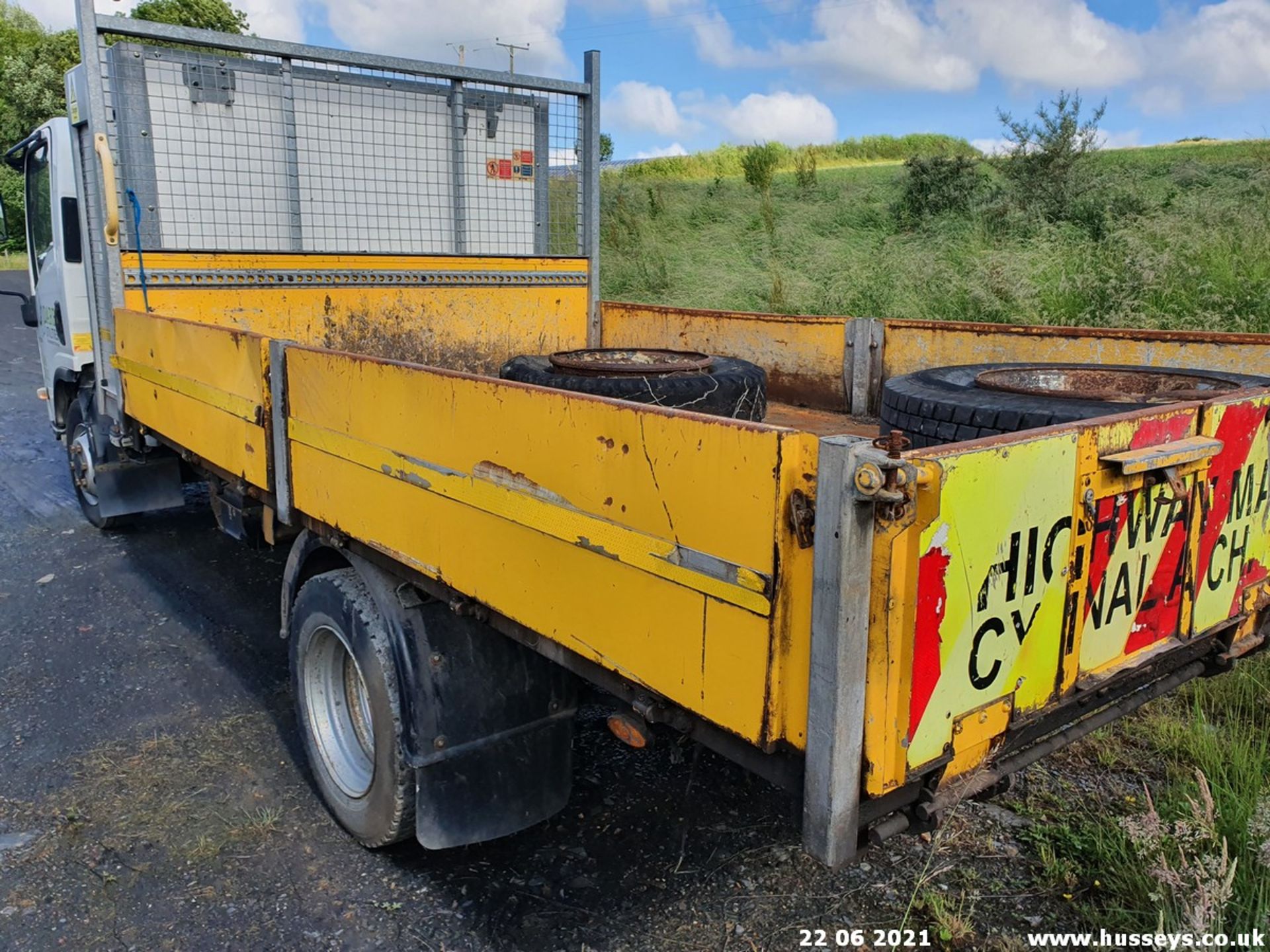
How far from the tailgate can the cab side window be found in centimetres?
581

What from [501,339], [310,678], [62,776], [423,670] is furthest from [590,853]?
[501,339]

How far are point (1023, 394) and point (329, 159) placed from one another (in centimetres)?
432

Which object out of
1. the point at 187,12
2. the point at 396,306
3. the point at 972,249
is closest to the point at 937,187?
the point at 972,249

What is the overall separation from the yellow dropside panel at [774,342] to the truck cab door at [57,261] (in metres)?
3.19

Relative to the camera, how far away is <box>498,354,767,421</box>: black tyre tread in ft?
11.6

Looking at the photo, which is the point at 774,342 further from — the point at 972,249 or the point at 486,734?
the point at 972,249

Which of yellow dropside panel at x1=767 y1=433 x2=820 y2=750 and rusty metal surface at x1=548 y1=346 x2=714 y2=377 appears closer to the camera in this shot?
yellow dropside panel at x1=767 y1=433 x2=820 y2=750

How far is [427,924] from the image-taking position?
8.62ft

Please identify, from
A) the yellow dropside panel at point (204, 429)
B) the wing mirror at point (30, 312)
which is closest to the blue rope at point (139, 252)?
the yellow dropside panel at point (204, 429)

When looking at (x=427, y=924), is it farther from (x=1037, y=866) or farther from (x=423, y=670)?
(x=1037, y=866)

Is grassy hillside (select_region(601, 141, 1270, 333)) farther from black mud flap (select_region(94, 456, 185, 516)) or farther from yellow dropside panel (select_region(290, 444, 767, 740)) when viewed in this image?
black mud flap (select_region(94, 456, 185, 516))

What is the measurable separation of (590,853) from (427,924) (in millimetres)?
543

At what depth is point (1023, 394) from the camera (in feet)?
8.96

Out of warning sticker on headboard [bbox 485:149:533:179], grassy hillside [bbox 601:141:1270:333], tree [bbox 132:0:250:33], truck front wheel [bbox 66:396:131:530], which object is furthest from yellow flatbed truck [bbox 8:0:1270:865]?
tree [bbox 132:0:250:33]
